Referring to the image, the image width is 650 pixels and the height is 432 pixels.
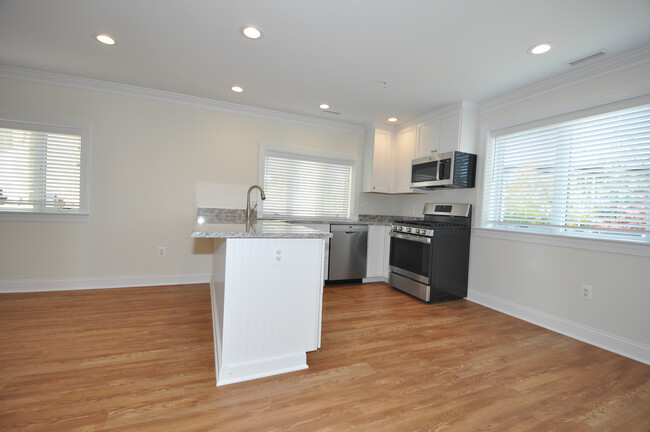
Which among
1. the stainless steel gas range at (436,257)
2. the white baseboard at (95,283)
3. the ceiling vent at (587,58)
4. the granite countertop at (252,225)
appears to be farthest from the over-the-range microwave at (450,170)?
the white baseboard at (95,283)

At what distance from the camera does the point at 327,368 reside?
198cm

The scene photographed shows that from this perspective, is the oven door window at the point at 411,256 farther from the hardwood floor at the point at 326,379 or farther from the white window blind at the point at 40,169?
the white window blind at the point at 40,169

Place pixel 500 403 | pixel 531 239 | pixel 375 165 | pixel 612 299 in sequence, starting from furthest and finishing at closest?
1. pixel 375 165
2. pixel 531 239
3. pixel 612 299
4. pixel 500 403

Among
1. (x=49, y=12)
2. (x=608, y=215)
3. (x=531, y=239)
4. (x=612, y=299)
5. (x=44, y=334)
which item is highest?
(x=49, y=12)

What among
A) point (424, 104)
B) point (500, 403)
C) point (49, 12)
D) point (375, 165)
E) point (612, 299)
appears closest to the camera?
point (500, 403)

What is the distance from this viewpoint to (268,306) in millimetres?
1869

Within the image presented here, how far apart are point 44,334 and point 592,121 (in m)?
4.89

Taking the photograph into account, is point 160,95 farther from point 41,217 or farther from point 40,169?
point 41,217

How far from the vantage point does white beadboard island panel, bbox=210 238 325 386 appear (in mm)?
1776

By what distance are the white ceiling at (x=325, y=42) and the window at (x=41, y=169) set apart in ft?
2.18

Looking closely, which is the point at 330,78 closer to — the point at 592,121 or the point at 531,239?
the point at 592,121

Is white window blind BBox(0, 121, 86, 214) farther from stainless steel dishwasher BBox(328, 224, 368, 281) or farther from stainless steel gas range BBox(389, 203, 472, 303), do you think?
stainless steel gas range BBox(389, 203, 472, 303)

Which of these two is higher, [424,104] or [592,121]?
[424,104]

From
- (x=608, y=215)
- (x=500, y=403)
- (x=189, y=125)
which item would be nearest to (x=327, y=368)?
(x=500, y=403)
